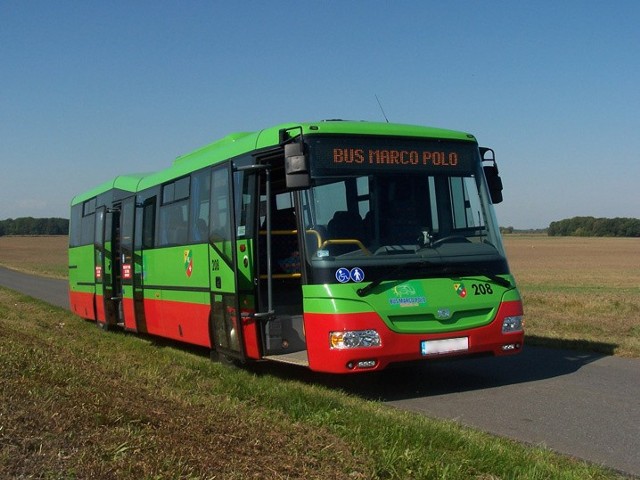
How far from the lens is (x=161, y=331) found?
13.1m

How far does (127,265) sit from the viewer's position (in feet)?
49.0

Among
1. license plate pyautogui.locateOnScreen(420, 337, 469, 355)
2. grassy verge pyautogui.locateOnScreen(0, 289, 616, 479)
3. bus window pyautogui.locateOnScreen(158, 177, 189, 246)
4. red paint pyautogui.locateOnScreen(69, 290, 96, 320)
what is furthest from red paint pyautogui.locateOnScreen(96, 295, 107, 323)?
license plate pyautogui.locateOnScreen(420, 337, 469, 355)

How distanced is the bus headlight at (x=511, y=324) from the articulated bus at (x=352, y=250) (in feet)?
0.05

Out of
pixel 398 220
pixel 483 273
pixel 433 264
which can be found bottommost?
pixel 483 273

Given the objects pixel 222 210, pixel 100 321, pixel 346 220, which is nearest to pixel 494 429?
pixel 346 220

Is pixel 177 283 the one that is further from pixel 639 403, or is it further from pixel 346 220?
pixel 639 403

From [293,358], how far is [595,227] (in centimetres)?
13788

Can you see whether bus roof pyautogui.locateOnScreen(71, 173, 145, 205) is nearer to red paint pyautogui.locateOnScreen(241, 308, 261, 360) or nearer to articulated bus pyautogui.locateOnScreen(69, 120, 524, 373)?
articulated bus pyautogui.locateOnScreen(69, 120, 524, 373)

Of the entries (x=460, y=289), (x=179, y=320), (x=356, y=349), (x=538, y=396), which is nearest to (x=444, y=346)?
(x=460, y=289)

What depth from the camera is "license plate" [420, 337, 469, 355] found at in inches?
333

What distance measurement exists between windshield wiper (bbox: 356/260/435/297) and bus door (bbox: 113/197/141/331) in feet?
22.6

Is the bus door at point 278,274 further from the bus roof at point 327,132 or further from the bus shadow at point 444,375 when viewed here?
the bus shadow at point 444,375

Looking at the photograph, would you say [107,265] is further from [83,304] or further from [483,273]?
[483,273]

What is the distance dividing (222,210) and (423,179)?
104 inches
